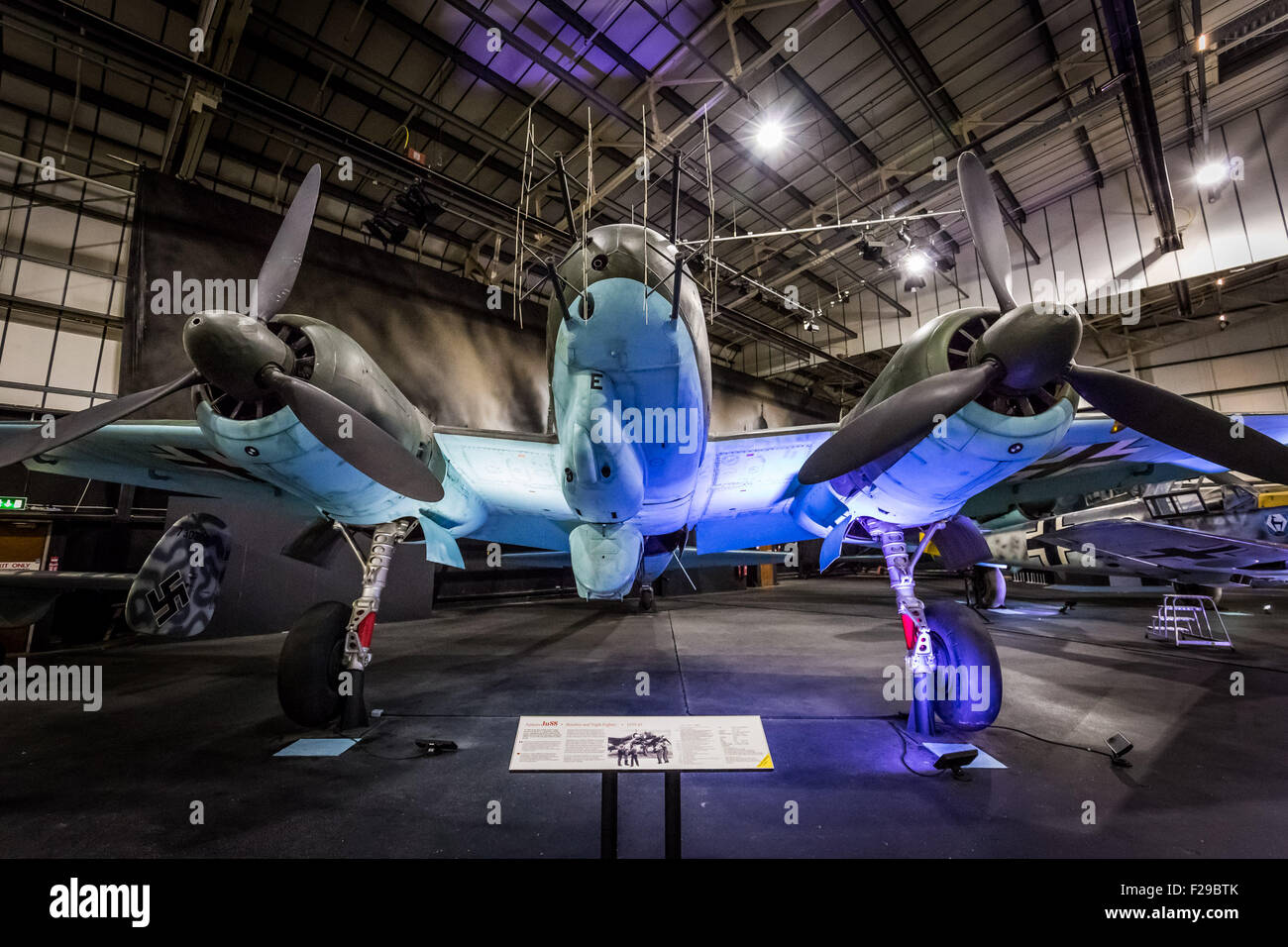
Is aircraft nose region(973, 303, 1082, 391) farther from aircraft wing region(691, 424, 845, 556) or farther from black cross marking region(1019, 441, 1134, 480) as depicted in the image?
black cross marking region(1019, 441, 1134, 480)

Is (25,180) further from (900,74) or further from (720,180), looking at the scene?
(900,74)

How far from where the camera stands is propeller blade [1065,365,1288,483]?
2539 mm

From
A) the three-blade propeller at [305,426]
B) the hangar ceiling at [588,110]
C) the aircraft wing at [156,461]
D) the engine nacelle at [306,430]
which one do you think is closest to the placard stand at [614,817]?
the three-blade propeller at [305,426]

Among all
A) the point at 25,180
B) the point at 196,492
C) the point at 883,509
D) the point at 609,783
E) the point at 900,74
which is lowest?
the point at 609,783

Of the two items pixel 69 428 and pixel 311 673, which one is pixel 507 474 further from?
pixel 69 428

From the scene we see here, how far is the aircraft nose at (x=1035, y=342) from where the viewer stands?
99.4 inches

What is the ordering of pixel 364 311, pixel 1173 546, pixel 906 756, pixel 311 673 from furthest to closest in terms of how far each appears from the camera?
pixel 364 311 < pixel 1173 546 < pixel 311 673 < pixel 906 756

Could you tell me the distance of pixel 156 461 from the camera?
4152 millimetres

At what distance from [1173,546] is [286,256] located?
11.1 metres

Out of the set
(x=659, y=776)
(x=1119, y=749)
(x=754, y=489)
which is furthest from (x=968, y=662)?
(x=659, y=776)

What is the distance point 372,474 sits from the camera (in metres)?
2.87

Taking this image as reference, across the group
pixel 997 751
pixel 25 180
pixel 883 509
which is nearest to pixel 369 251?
pixel 25 180
